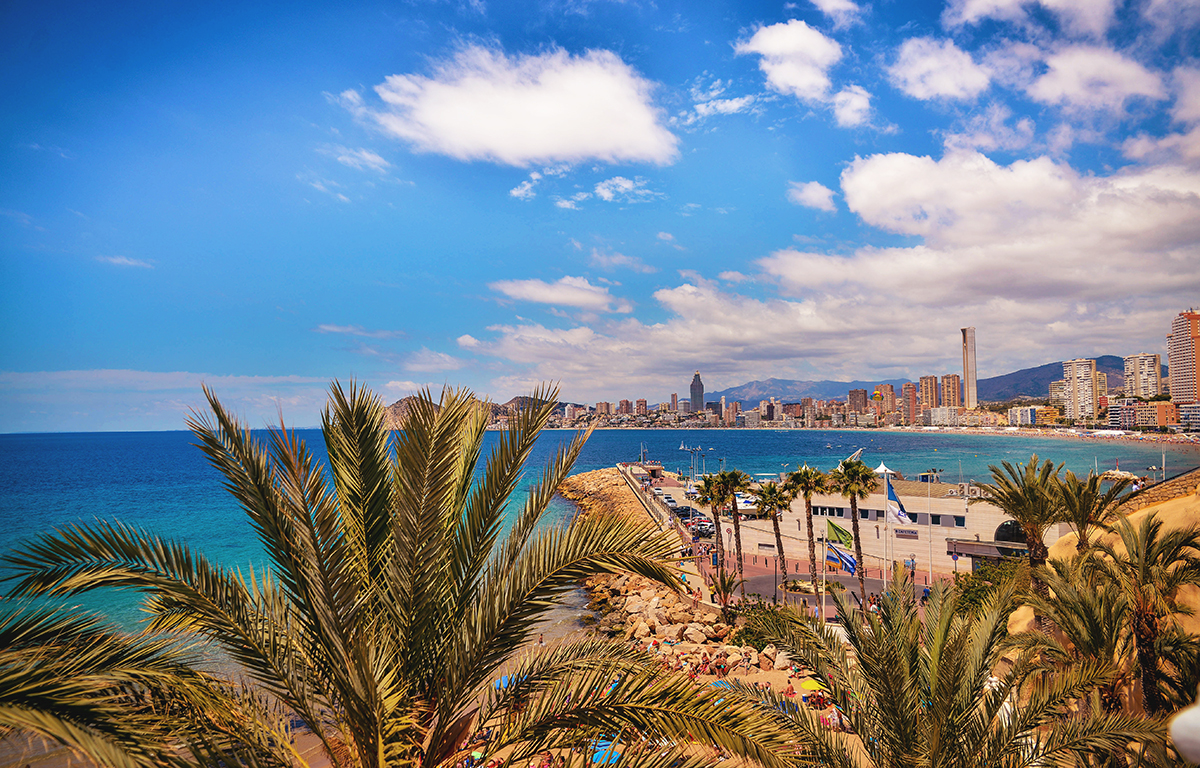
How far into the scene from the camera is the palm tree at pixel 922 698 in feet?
19.1

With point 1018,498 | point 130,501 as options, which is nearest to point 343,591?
point 1018,498

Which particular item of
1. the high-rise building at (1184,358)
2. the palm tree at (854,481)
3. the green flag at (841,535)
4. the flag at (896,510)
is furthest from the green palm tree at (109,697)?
the high-rise building at (1184,358)

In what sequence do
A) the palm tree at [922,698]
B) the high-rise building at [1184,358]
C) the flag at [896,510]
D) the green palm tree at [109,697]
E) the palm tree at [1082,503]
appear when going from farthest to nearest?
the high-rise building at [1184,358]
the flag at [896,510]
the palm tree at [1082,503]
the palm tree at [922,698]
the green palm tree at [109,697]

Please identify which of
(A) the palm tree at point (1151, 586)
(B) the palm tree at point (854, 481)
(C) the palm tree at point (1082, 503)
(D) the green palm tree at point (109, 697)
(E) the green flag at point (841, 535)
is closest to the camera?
(D) the green palm tree at point (109, 697)

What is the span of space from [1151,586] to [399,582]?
12.5 m

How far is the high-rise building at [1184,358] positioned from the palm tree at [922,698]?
557ft

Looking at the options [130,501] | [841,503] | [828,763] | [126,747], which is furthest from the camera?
[130,501]

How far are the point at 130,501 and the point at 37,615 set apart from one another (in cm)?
7508

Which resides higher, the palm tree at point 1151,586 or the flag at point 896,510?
the palm tree at point 1151,586

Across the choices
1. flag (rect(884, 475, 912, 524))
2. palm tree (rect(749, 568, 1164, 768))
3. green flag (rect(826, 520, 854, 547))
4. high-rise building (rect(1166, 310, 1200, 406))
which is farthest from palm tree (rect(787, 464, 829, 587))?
high-rise building (rect(1166, 310, 1200, 406))

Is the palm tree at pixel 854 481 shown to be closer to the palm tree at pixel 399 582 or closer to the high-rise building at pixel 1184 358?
the palm tree at pixel 399 582

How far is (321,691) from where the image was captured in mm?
3822

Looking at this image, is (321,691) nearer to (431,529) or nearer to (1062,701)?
(431,529)

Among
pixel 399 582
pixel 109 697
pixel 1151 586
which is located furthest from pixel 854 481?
pixel 109 697
